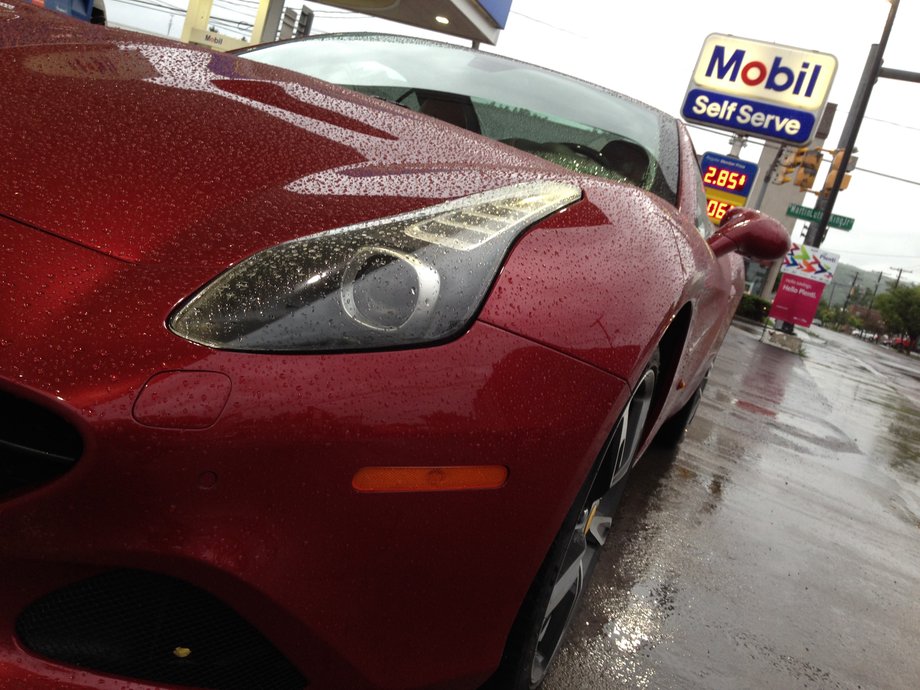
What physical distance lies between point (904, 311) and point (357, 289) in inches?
3038

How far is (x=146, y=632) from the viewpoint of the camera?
1.07 meters

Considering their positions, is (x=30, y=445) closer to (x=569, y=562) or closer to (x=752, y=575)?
(x=569, y=562)

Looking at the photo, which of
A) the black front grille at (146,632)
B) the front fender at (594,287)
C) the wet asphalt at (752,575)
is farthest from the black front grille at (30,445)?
the wet asphalt at (752,575)

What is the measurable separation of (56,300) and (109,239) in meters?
0.13

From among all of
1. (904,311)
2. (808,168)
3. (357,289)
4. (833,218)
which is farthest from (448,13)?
(904,311)

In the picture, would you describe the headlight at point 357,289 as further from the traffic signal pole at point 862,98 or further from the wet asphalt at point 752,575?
the traffic signal pole at point 862,98

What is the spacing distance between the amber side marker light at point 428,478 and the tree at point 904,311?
75.7 meters

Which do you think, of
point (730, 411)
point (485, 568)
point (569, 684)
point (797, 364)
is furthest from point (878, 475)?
point (797, 364)

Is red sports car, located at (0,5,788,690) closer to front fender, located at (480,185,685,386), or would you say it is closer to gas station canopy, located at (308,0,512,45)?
front fender, located at (480,185,685,386)

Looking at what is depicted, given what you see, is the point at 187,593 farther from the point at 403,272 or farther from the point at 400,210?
the point at 400,210

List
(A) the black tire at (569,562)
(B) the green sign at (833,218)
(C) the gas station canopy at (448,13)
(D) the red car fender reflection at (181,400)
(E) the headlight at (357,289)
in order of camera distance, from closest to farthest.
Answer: (D) the red car fender reflection at (181,400)
(E) the headlight at (357,289)
(A) the black tire at (569,562)
(C) the gas station canopy at (448,13)
(B) the green sign at (833,218)

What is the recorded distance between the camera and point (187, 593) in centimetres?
104

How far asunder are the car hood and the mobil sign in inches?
627

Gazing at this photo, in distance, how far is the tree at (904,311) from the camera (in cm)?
6781
